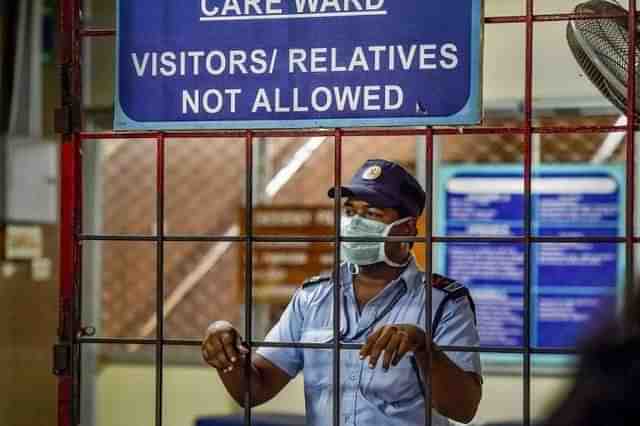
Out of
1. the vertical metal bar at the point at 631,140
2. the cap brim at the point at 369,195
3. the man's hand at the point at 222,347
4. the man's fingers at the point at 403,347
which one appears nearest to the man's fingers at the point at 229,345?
the man's hand at the point at 222,347

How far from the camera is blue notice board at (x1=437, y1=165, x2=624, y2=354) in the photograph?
5.21m

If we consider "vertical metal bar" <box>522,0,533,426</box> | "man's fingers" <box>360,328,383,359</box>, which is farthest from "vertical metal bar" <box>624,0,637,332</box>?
"man's fingers" <box>360,328,383,359</box>

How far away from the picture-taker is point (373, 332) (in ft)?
8.09

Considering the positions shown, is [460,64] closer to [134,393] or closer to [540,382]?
[540,382]

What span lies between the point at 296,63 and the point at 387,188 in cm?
49

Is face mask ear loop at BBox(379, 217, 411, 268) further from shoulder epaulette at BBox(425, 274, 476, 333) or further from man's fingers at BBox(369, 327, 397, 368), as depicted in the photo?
man's fingers at BBox(369, 327, 397, 368)

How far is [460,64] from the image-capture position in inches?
93.0

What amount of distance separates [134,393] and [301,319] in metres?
3.38

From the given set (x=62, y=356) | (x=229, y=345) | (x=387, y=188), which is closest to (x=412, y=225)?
(x=387, y=188)

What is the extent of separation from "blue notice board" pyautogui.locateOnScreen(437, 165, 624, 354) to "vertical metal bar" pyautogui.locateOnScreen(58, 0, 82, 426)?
2.92 metres

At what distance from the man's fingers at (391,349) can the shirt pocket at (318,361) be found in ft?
1.16

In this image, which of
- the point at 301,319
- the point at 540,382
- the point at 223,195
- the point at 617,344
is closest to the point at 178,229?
the point at 223,195

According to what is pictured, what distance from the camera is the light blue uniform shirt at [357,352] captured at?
255 cm

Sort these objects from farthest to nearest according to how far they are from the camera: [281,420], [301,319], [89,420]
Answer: [89,420] → [281,420] → [301,319]
